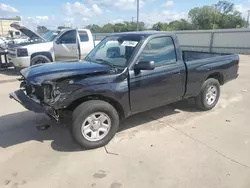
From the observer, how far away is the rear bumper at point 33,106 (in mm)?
3635

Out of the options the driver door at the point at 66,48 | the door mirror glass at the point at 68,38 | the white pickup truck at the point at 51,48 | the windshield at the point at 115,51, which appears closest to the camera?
the windshield at the point at 115,51

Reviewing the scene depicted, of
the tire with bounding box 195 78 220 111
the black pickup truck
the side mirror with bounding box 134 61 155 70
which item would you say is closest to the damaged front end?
the black pickup truck

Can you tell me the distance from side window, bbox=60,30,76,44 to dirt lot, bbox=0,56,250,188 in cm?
615

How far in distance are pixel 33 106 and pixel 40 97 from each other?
0.20 metres

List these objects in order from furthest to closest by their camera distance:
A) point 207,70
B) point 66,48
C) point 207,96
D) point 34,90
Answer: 1. point 66,48
2. point 207,96
3. point 207,70
4. point 34,90

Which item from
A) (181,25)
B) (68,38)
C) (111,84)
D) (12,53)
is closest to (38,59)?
(12,53)

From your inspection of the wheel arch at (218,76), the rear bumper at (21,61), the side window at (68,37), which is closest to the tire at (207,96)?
the wheel arch at (218,76)

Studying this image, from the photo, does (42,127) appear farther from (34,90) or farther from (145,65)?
(145,65)

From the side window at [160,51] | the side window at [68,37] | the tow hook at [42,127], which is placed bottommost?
the tow hook at [42,127]

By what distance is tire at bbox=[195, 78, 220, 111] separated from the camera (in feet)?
18.1

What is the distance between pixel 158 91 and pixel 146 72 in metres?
0.48

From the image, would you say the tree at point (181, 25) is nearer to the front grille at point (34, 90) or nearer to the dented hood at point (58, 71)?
the dented hood at point (58, 71)

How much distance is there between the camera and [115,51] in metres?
4.70

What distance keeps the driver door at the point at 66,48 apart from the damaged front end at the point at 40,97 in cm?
669
